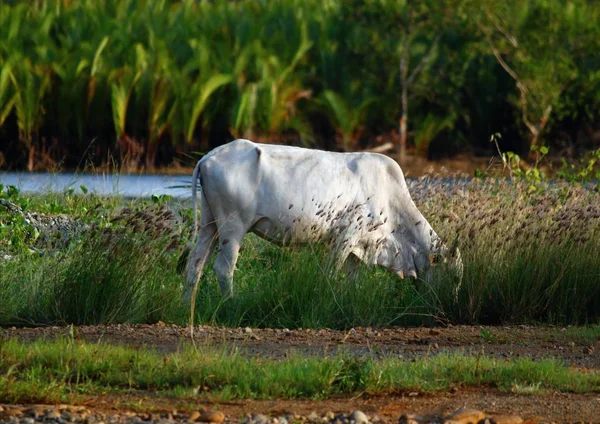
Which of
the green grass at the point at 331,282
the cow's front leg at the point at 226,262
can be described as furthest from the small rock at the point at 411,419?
the cow's front leg at the point at 226,262

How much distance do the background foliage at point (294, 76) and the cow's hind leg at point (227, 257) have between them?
58.8ft

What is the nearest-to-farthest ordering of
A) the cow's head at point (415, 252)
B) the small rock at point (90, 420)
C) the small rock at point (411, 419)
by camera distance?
the small rock at point (90, 420) → the small rock at point (411, 419) → the cow's head at point (415, 252)

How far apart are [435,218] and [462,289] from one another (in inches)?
65.4

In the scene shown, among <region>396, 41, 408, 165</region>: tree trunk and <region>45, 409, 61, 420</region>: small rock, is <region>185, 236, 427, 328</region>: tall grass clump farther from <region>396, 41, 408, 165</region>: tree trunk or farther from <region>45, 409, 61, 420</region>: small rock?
<region>396, 41, 408, 165</region>: tree trunk

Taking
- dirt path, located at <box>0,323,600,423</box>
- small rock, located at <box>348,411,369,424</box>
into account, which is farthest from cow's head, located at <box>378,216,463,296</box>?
small rock, located at <box>348,411,369,424</box>

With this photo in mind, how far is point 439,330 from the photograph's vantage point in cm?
956

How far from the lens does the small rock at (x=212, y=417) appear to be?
20.8 feet

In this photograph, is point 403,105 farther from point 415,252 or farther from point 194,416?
point 194,416

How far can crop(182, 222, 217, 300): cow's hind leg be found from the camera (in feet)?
33.6

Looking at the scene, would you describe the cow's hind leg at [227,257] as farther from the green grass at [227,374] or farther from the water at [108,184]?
the green grass at [227,374]

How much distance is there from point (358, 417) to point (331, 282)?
12.0 feet

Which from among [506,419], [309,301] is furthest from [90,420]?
[309,301]

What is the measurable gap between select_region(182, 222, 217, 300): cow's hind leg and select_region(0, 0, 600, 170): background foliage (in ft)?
57.8

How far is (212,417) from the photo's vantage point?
6.36 metres
